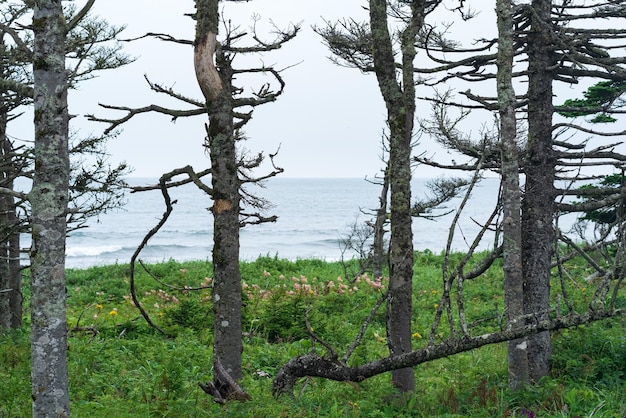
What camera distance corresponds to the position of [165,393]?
21.4 feet

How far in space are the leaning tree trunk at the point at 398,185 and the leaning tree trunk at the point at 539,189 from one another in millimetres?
2477

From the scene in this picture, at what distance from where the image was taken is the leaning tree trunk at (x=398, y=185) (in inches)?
281

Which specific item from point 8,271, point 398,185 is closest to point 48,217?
point 398,185

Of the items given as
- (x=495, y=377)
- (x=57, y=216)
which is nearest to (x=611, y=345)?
(x=495, y=377)

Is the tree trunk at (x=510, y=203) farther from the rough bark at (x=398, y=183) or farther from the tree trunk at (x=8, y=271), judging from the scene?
the tree trunk at (x=8, y=271)

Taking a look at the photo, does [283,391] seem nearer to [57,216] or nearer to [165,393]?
[165,393]

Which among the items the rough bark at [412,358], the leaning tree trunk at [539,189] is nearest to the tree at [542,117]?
the leaning tree trunk at [539,189]

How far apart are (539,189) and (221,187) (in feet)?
16.4

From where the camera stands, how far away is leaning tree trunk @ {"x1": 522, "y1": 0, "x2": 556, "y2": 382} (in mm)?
8719

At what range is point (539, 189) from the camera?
8.88 m

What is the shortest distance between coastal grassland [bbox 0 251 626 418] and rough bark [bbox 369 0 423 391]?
29.7 inches

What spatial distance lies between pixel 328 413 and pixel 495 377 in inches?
129

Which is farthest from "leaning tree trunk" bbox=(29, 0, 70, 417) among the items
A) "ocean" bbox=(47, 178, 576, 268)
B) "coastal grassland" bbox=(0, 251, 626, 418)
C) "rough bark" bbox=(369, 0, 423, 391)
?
"ocean" bbox=(47, 178, 576, 268)

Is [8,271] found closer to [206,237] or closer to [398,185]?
[398,185]
